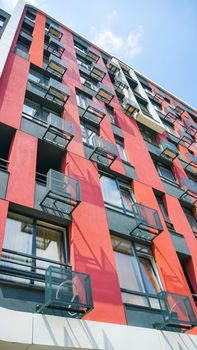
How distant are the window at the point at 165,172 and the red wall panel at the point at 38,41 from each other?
10413 millimetres

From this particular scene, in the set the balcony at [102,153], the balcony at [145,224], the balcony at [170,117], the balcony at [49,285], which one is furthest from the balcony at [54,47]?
the balcony at [49,285]

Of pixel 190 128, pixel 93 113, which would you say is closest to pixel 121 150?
pixel 93 113

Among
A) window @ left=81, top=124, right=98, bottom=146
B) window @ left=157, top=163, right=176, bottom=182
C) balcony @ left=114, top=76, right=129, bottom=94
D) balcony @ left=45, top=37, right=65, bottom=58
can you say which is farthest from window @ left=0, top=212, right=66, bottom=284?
balcony @ left=114, top=76, right=129, bottom=94

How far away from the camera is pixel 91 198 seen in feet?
40.4

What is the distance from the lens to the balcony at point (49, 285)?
305 inches

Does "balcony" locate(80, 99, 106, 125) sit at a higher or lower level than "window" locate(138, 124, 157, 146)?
lower

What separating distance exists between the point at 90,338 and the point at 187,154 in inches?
710

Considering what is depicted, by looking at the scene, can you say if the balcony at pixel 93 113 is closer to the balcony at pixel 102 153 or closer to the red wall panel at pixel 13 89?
the balcony at pixel 102 153

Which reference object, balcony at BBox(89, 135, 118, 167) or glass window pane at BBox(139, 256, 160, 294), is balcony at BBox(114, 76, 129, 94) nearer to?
balcony at BBox(89, 135, 118, 167)

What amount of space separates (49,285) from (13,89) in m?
10.3

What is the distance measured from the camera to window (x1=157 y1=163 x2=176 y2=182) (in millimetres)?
19803

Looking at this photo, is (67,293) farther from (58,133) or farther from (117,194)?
(58,133)

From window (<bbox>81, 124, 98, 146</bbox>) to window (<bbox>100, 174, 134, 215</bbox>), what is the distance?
2392mm

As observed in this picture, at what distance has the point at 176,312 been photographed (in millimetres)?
9719
